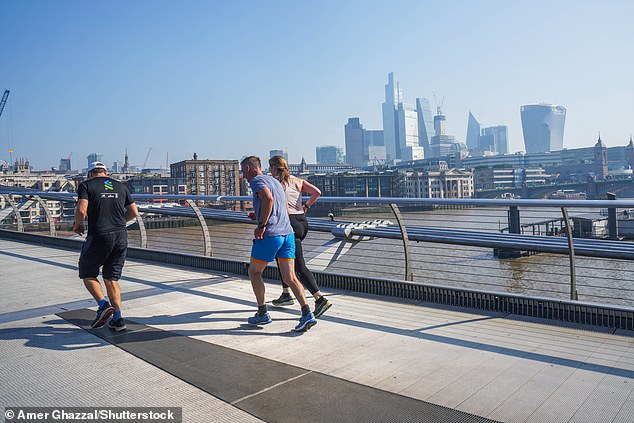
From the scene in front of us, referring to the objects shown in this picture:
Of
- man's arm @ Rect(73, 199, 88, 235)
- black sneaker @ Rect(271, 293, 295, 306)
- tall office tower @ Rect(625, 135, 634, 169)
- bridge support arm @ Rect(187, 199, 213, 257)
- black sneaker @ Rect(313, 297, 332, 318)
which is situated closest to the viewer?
man's arm @ Rect(73, 199, 88, 235)

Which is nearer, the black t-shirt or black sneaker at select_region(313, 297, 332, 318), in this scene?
the black t-shirt

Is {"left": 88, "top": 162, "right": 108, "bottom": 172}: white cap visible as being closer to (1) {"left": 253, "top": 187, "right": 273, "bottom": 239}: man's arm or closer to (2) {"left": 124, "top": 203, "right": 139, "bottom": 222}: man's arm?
(2) {"left": 124, "top": 203, "right": 139, "bottom": 222}: man's arm

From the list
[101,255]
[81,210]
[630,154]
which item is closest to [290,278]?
[101,255]

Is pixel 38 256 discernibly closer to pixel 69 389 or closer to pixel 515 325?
pixel 69 389

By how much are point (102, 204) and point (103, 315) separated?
88cm

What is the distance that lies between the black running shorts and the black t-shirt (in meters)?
0.06

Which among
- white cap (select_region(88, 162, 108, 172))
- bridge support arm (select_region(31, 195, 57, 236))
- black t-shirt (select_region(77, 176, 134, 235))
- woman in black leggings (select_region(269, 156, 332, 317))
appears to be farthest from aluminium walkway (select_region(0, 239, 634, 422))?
bridge support arm (select_region(31, 195, 57, 236))

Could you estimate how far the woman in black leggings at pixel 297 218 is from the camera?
14.7ft

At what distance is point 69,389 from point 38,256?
659 centimetres

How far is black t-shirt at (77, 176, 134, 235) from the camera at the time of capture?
4.12m

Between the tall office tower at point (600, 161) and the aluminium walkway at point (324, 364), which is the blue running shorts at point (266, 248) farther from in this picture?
the tall office tower at point (600, 161)

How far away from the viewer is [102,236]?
4.13m

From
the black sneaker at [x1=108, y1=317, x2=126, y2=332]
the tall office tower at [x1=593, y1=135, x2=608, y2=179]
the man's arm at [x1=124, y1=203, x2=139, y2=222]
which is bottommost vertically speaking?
the black sneaker at [x1=108, y1=317, x2=126, y2=332]

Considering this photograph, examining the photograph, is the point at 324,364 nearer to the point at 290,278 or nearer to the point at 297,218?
the point at 290,278
